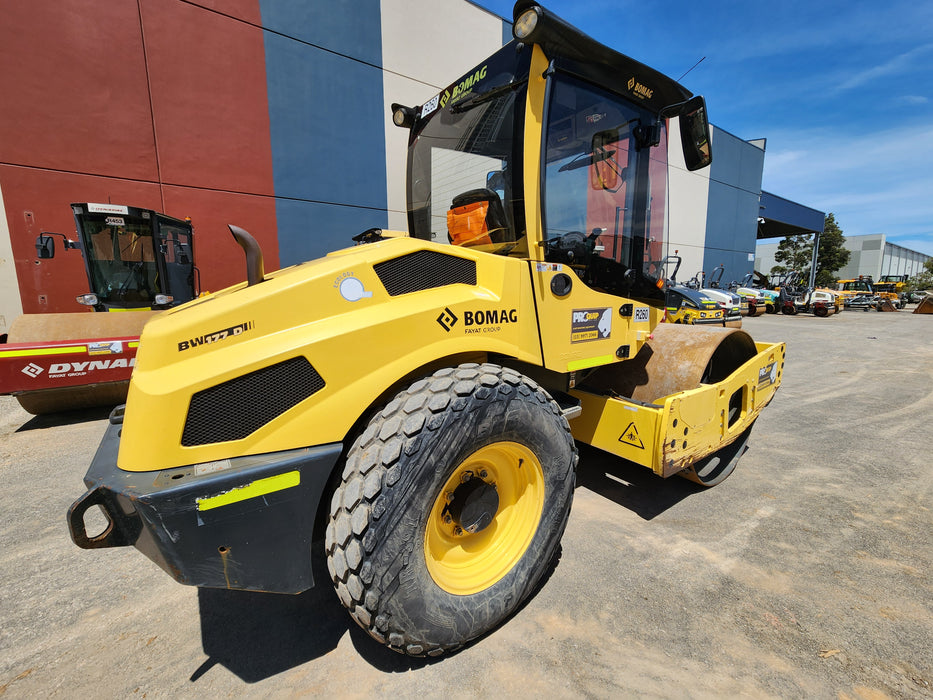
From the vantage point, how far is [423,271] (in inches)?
73.9

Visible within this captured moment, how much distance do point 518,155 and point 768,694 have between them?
255 cm

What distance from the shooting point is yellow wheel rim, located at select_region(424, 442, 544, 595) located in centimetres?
185

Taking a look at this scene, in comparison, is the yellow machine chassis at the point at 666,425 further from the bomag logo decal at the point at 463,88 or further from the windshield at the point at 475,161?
the bomag logo decal at the point at 463,88

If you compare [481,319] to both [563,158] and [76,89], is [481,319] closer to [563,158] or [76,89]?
[563,158]

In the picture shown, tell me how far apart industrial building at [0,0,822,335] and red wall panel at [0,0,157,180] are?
0.02m

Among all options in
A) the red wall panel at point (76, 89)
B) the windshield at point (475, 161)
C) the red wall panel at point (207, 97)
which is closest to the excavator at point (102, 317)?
the red wall panel at point (207, 97)

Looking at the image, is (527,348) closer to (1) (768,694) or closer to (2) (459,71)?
(1) (768,694)

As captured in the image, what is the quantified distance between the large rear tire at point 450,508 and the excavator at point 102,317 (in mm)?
4519

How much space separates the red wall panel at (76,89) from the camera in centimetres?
700

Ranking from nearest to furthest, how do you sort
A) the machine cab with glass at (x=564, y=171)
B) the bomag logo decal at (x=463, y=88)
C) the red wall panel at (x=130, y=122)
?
the machine cab with glass at (x=564, y=171) < the bomag logo decal at (x=463, y=88) < the red wall panel at (x=130, y=122)

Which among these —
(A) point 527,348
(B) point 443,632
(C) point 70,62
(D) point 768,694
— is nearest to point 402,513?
(B) point 443,632

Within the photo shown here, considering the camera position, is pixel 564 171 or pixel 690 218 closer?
pixel 564 171

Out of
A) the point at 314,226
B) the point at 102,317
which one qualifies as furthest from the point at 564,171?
the point at 314,226

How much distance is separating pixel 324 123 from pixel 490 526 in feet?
33.2
